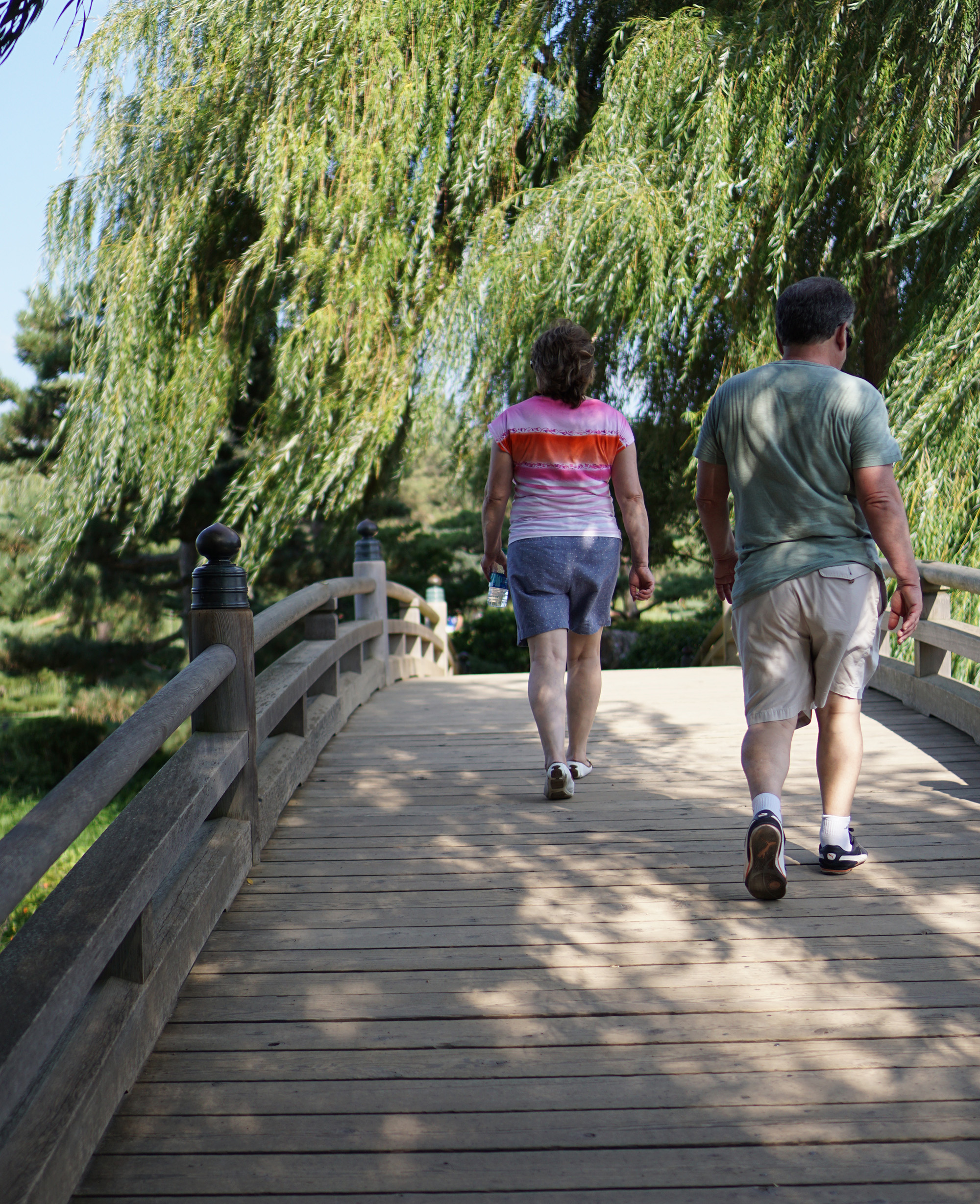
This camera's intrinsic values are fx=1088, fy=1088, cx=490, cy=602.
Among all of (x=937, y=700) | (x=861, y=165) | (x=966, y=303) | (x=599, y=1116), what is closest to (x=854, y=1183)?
(x=599, y=1116)

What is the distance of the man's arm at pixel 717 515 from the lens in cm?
297

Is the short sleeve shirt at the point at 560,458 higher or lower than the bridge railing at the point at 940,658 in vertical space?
higher

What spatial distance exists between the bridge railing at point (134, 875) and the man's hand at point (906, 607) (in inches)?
68.5

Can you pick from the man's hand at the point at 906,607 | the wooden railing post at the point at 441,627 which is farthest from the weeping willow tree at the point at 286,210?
the man's hand at the point at 906,607

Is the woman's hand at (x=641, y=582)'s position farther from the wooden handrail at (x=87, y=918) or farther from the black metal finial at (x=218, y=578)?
the wooden handrail at (x=87, y=918)

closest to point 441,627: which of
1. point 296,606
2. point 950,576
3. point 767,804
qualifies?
point 296,606

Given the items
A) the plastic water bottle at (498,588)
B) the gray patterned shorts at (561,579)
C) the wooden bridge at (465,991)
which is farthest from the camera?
the plastic water bottle at (498,588)

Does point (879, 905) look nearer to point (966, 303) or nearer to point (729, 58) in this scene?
point (966, 303)

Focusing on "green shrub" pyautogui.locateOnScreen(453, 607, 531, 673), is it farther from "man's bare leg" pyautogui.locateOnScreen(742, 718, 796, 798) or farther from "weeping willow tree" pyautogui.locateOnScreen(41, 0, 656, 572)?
"man's bare leg" pyautogui.locateOnScreen(742, 718, 796, 798)

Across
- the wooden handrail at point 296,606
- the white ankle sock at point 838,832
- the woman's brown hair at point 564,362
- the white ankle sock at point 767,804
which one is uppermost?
the woman's brown hair at point 564,362

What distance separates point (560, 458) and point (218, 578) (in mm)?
1178

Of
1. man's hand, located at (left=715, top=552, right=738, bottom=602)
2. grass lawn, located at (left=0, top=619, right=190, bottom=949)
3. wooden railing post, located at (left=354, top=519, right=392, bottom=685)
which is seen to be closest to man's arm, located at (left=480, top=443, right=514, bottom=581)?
man's hand, located at (left=715, top=552, right=738, bottom=602)

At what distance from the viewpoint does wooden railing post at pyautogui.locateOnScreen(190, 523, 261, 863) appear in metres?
3.00

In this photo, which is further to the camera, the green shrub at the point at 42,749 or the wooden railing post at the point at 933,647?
the green shrub at the point at 42,749
